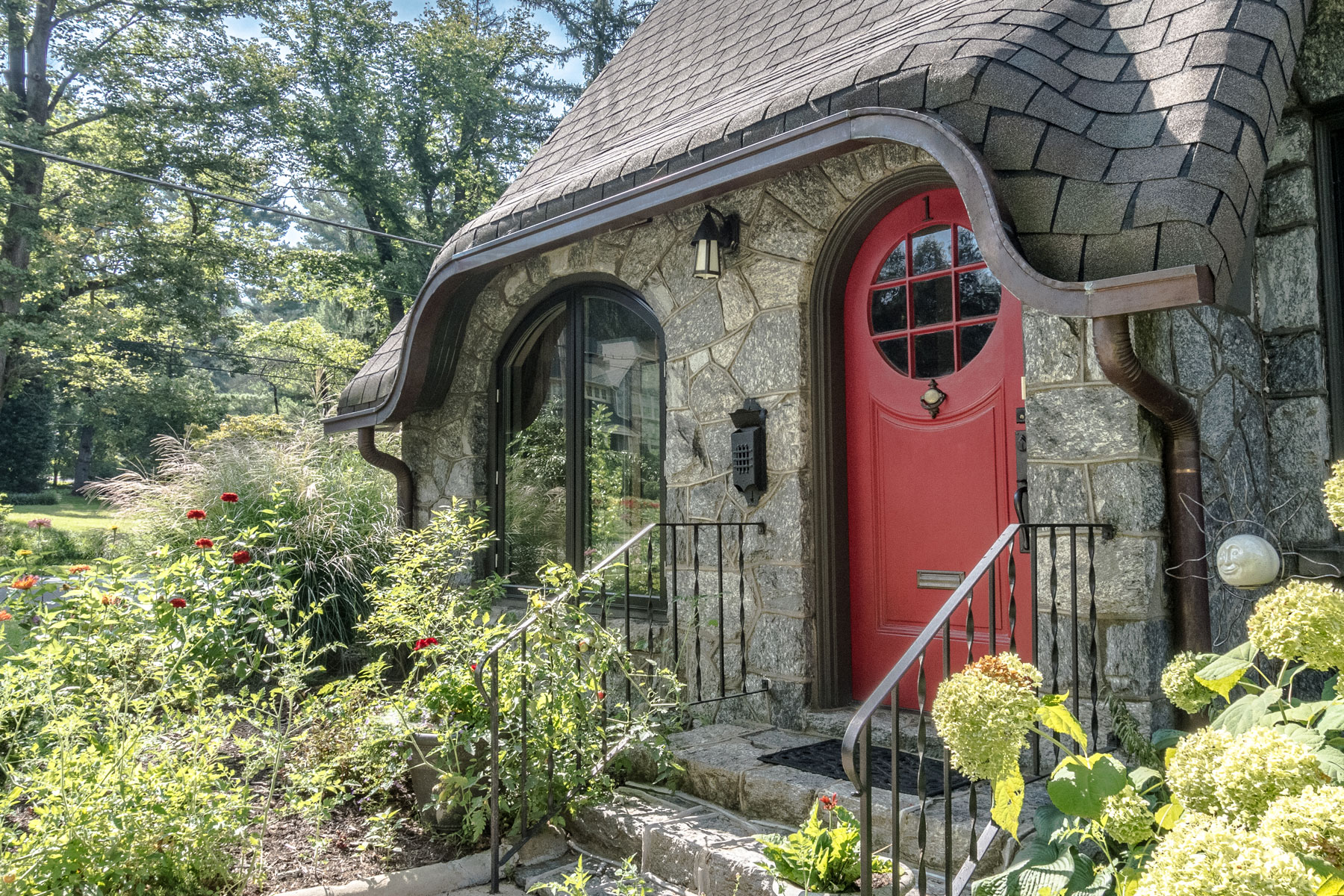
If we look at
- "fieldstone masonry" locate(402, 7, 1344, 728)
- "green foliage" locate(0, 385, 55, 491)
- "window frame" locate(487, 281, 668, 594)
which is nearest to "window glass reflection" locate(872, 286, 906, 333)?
"fieldstone masonry" locate(402, 7, 1344, 728)

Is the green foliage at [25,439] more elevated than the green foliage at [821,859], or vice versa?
the green foliage at [25,439]

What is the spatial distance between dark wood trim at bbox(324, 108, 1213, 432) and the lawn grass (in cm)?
1328

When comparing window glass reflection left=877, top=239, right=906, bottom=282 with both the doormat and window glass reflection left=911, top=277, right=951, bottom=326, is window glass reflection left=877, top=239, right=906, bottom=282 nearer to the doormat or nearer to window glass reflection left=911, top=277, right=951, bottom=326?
window glass reflection left=911, top=277, right=951, bottom=326

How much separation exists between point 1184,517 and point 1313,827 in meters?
2.11

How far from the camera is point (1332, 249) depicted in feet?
11.9

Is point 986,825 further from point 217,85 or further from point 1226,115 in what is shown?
point 217,85

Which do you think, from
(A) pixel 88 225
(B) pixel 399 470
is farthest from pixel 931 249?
(A) pixel 88 225

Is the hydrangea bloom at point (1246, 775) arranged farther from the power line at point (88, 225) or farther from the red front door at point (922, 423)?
the power line at point (88, 225)

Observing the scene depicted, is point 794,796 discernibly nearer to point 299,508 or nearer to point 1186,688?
point 1186,688

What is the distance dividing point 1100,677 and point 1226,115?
1789 mm

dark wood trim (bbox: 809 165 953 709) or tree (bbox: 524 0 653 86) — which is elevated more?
tree (bbox: 524 0 653 86)

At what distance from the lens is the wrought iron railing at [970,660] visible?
216 cm

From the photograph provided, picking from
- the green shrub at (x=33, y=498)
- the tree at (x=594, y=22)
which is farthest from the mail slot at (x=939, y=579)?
the green shrub at (x=33, y=498)

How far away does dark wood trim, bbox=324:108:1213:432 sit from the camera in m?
2.56
